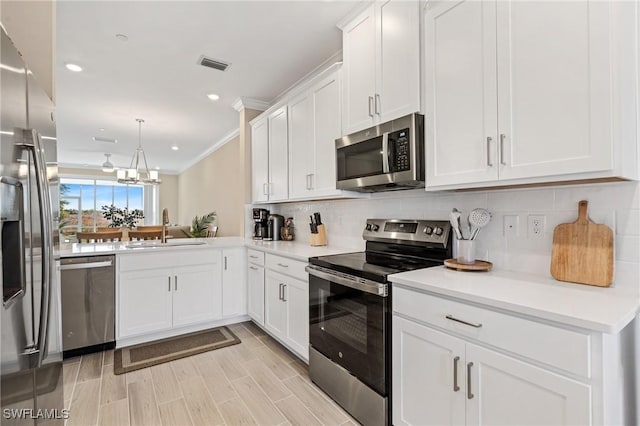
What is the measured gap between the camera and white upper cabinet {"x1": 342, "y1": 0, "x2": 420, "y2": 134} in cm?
179

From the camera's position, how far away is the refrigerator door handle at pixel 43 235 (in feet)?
3.51

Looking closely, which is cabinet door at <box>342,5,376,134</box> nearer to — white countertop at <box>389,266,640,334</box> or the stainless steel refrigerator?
white countertop at <box>389,266,640,334</box>

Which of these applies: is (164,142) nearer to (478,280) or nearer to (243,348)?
(243,348)

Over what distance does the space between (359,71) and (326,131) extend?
54 cm

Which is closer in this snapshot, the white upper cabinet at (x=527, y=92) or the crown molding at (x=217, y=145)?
the white upper cabinet at (x=527, y=92)

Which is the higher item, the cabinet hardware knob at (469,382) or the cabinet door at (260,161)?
the cabinet door at (260,161)

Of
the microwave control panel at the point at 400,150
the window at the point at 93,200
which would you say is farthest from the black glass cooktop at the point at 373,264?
the window at the point at 93,200

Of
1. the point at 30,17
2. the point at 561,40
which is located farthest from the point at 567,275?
the point at 30,17

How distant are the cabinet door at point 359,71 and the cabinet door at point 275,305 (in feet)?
4.53

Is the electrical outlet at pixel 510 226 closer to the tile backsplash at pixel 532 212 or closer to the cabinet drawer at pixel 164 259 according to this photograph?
the tile backsplash at pixel 532 212

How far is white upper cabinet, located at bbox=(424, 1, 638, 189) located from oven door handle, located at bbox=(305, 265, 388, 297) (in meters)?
0.63

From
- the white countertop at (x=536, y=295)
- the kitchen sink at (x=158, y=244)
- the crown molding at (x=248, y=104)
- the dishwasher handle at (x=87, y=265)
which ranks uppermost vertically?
the crown molding at (x=248, y=104)

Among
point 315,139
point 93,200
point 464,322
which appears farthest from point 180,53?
point 93,200

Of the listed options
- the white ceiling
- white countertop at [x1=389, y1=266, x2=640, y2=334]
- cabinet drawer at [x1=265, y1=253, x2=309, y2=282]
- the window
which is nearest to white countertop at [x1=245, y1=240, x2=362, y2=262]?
cabinet drawer at [x1=265, y1=253, x2=309, y2=282]
